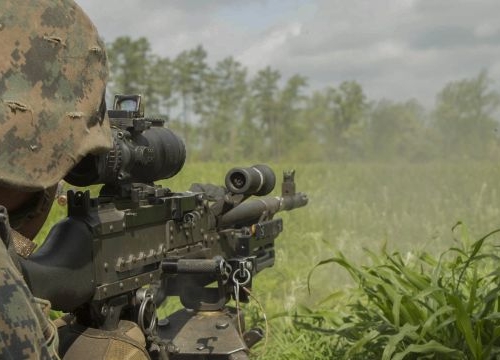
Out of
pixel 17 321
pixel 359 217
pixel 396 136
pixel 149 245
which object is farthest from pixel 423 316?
pixel 396 136

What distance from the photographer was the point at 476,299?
13.5 feet

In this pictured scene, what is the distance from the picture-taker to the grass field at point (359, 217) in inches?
277

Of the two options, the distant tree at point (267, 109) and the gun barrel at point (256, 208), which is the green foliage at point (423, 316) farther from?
the distant tree at point (267, 109)

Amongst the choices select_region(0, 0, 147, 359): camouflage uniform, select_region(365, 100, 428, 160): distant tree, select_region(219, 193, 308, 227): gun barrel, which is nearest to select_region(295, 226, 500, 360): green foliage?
select_region(219, 193, 308, 227): gun barrel

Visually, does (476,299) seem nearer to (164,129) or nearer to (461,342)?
(461,342)

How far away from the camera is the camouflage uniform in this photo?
215 cm

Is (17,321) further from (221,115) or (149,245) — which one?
(221,115)

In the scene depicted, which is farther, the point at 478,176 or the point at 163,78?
the point at 163,78

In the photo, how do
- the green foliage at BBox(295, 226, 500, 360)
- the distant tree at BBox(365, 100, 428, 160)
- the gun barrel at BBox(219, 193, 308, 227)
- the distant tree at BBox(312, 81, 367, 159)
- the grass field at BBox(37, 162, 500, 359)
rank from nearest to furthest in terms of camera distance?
the green foliage at BBox(295, 226, 500, 360), the gun barrel at BBox(219, 193, 308, 227), the grass field at BBox(37, 162, 500, 359), the distant tree at BBox(365, 100, 428, 160), the distant tree at BBox(312, 81, 367, 159)

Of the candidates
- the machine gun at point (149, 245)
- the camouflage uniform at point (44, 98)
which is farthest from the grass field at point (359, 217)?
the camouflage uniform at point (44, 98)

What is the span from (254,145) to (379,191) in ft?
109

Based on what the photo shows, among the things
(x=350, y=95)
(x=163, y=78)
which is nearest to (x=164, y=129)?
(x=163, y=78)

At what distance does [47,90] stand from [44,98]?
1.4 inches

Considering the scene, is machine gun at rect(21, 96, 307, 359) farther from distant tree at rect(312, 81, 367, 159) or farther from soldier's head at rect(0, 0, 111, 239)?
distant tree at rect(312, 81, 367, 159)
